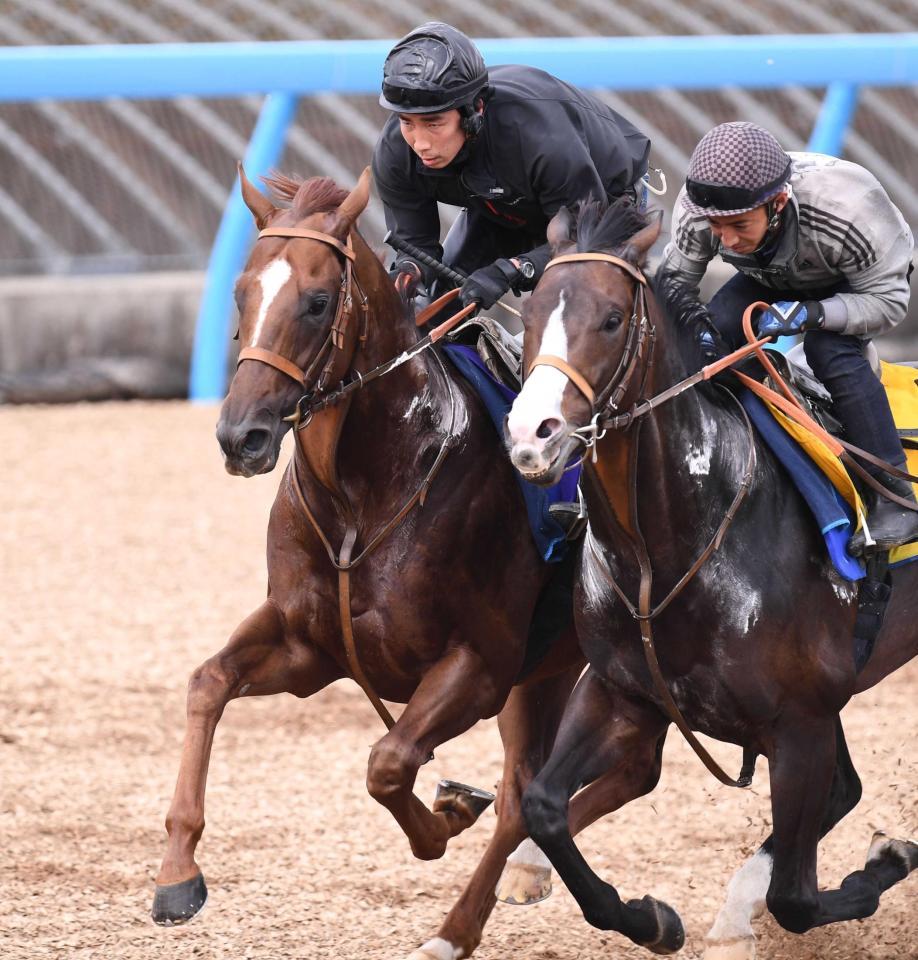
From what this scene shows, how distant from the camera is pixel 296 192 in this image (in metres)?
4.74

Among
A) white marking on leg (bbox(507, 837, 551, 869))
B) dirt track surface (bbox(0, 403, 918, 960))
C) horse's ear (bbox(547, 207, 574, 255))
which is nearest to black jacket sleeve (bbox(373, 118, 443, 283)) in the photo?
horse's ear (bbox(547, 207, 574, 255))

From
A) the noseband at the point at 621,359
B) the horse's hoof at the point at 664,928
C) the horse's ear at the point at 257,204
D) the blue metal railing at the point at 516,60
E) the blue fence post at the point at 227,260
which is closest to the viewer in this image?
the noseband at the point at 621,359

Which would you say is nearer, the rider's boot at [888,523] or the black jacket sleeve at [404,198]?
the rider's boot at [888,523]

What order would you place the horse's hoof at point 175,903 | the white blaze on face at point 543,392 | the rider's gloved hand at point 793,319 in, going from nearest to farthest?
the white blaze on face at point 543,392, the horse's hoof at point 175,903, the rider's gloved hand at point 793,319

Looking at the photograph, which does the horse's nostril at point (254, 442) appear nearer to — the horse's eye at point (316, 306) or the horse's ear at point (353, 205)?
the horse's eye at point (316, 306)

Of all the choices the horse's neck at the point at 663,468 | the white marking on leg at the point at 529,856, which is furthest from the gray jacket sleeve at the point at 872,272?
the white marking on leg at the point at 529,856

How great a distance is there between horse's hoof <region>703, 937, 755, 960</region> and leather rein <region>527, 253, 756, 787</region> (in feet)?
1.77

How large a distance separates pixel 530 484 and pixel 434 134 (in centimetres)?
106

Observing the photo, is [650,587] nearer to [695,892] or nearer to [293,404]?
[293,404]

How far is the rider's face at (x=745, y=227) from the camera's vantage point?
4.44 metres

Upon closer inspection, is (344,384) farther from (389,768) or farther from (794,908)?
(794,908)

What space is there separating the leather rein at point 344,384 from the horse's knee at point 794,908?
1183mm

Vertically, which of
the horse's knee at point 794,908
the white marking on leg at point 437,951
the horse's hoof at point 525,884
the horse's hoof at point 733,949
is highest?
the horse's knee at point 794,908

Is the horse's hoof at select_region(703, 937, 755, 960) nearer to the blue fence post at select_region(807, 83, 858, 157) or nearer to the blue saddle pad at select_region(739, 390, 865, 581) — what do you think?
the blue saddle pad at select_region(739, 390, 865, 581)
